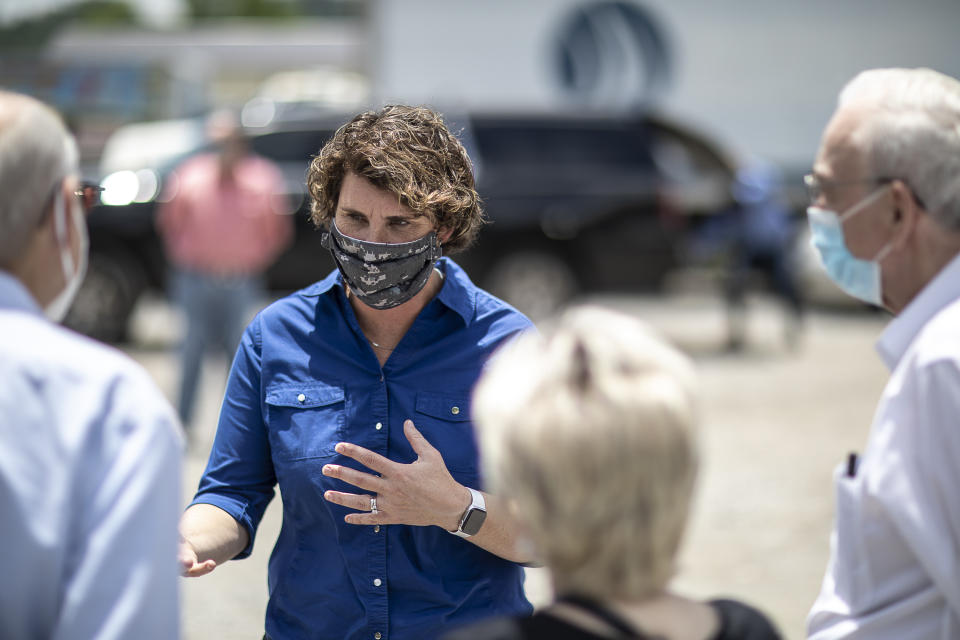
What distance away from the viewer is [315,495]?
2.21 meters

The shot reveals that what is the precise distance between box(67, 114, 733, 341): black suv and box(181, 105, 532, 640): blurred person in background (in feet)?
28.4

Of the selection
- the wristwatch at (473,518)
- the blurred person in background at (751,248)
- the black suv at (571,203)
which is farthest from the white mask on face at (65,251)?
the blurred person in background at (751,248)

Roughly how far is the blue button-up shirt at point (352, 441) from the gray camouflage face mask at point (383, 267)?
65 millimetres

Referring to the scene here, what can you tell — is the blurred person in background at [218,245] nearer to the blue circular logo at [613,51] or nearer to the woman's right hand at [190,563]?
the woman's right hand at [190,563]

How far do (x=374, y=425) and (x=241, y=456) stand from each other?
0.30 m

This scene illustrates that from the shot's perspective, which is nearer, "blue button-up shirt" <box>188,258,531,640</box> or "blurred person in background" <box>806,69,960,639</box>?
"blurred person in background" <box>806,69,960,639</box>

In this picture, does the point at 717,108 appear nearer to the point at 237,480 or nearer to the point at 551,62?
the point at 551,62

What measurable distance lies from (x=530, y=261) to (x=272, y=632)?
9363mm

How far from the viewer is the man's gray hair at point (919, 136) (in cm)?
180

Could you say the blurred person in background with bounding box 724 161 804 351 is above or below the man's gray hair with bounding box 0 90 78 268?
below

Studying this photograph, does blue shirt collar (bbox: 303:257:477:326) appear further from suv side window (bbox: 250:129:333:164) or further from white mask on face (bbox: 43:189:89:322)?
suv side window (bbox: 250:129:333:164)

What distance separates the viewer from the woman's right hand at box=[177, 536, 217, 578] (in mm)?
2074

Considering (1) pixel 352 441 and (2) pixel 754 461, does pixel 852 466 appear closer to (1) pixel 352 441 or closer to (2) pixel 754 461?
(1) pixel 352 441

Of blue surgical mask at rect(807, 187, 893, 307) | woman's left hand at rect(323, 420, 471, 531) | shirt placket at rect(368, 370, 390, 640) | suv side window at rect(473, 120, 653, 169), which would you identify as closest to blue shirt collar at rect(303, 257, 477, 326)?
woman's left hand at rect(323, 420, 471, 531)
